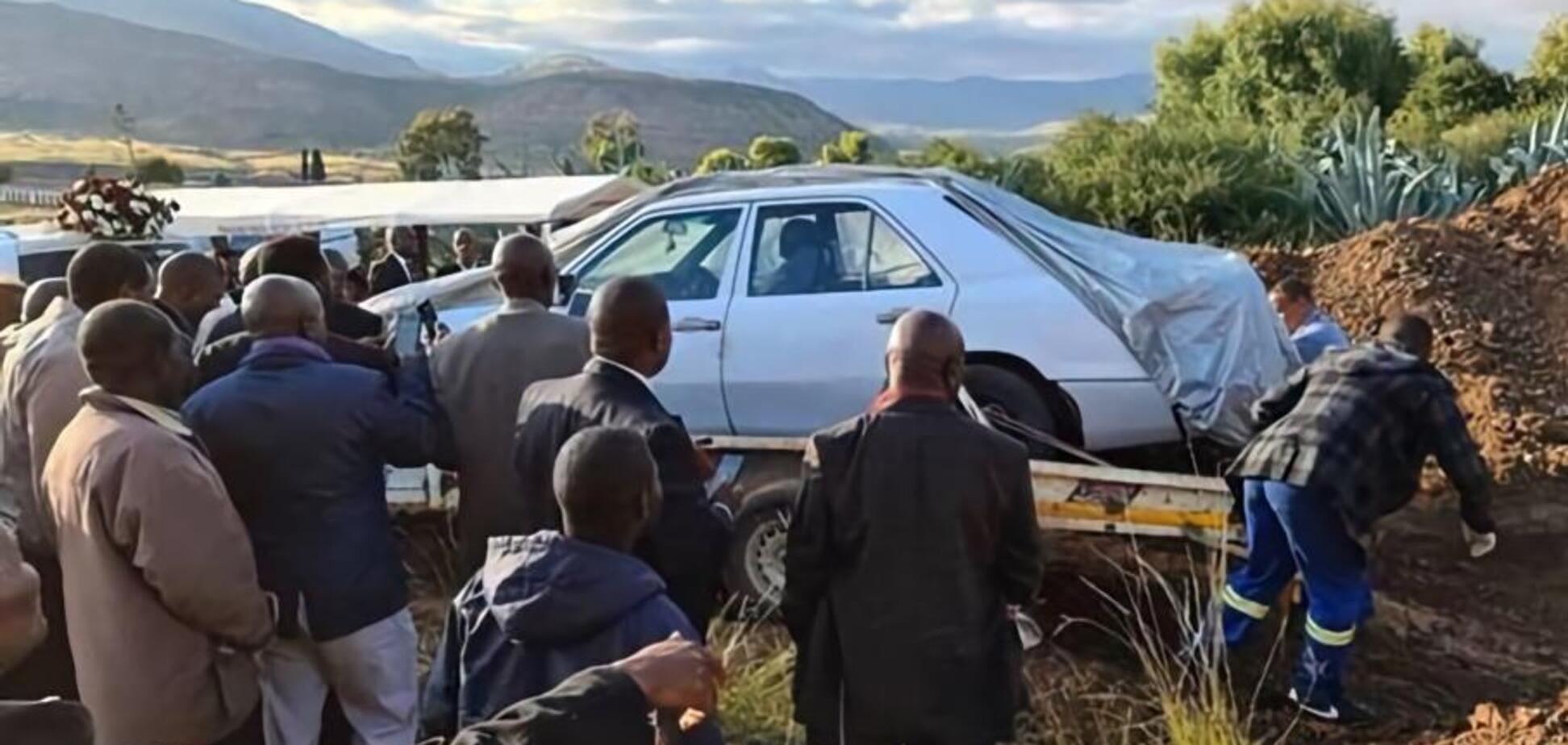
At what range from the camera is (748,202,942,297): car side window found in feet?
24.6

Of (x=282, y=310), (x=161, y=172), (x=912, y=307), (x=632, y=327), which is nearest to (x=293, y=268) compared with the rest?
(x=282, y=310)

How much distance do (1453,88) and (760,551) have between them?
28257 millimetres

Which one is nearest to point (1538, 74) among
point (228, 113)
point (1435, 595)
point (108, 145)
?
point (1435, 595)

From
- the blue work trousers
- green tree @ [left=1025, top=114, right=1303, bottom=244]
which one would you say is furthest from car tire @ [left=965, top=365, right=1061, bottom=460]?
green tree @ [left=1025, top=114, right=1303, bottom=244]

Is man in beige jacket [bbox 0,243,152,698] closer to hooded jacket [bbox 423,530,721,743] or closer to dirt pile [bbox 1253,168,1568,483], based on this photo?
hooded jacket [bbox 423,530,721,743]

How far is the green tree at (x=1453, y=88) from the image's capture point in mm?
29812

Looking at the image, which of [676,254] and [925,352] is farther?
[676,254]

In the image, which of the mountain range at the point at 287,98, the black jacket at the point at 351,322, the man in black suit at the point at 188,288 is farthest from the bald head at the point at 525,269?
the mountain range at the point at 287,98

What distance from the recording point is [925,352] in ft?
13.5

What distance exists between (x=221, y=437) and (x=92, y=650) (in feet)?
2.06

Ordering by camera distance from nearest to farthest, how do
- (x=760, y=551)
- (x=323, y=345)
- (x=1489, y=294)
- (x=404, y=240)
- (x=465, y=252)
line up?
(x=323, y=345) < (x=760, y=551) < (x=1489, y=294) < (x=465, y=252) < (x=404, y=240)

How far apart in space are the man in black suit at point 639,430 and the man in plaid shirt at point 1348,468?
9.00ft

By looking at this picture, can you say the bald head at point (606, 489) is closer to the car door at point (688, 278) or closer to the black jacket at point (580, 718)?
the black jacket at point (580, 718)

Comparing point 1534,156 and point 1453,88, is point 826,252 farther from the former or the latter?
point 1453,88
